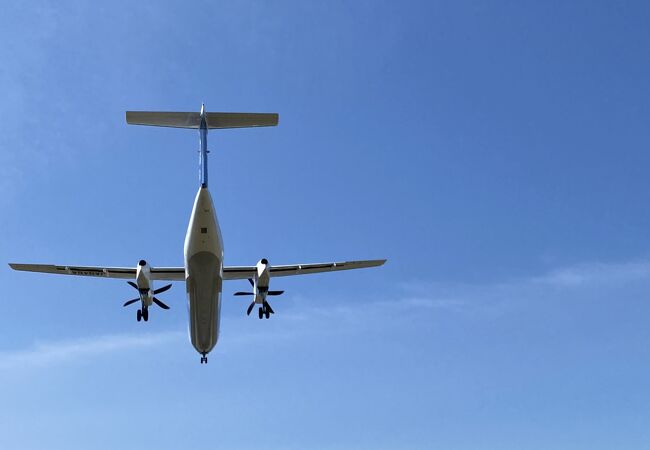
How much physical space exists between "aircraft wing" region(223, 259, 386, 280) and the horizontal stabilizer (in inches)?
359

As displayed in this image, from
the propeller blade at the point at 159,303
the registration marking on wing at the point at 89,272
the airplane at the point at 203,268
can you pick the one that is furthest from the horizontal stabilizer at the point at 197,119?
the registration marking on wing at the point at 89,272

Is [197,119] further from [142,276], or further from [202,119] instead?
[142,276]

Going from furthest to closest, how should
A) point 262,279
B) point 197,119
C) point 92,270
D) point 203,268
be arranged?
point 92,270 < point 262,279 < point 197,119 < point 203,268

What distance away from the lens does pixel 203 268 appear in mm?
31828

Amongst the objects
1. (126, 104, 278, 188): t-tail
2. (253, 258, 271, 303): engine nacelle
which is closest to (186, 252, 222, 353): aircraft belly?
(253, 258, 271, 303): engine nacelle

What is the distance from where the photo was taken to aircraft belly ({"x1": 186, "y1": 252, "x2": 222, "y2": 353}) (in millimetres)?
31734

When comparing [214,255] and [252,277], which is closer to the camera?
[214,255]

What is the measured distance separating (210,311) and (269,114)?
949 cm

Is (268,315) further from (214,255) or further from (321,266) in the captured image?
(214,255)

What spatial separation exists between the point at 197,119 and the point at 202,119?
130 cm

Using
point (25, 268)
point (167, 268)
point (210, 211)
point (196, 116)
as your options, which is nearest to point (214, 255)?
point (210, 211)

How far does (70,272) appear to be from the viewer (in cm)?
4038

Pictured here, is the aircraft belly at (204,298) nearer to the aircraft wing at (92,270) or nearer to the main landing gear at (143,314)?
the main landing gear at (143,314)

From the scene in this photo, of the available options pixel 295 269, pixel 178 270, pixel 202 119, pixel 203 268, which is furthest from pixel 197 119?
pixel 295 269
